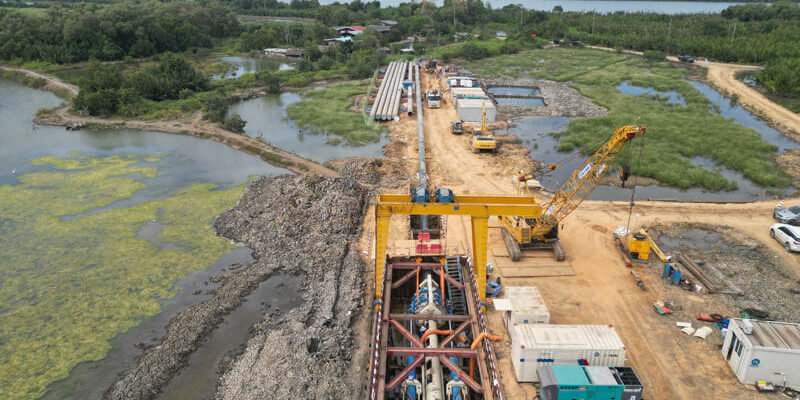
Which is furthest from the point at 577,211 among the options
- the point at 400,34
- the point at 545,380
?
the point at 400,34

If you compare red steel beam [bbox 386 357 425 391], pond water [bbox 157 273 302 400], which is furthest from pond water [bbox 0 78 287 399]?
red steel beam [bbox 386 357 425 391]

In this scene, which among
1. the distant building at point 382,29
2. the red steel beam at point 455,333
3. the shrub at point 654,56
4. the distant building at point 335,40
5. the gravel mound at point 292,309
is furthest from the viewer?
the distant building at point 382,29

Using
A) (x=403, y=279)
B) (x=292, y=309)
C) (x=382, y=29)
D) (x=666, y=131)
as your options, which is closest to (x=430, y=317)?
(x=403, y=279)

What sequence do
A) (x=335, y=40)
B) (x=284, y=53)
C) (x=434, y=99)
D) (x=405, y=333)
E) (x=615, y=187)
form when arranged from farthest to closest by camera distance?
(x=335, y=40)
(x=284, y=53)
(x=434, y=99)
(x=615, y=187)
(x=405, y=333)

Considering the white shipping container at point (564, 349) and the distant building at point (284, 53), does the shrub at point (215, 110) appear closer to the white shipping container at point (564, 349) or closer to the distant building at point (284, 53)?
the distant building at point (284, 53)

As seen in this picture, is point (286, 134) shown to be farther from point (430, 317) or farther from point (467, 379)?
point (467, 379)

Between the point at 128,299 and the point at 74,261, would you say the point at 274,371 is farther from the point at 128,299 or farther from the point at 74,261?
the point at 74,261

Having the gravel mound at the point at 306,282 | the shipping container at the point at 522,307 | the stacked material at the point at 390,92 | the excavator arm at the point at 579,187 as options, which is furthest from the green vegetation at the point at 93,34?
the shipping container at the point at 522,307
